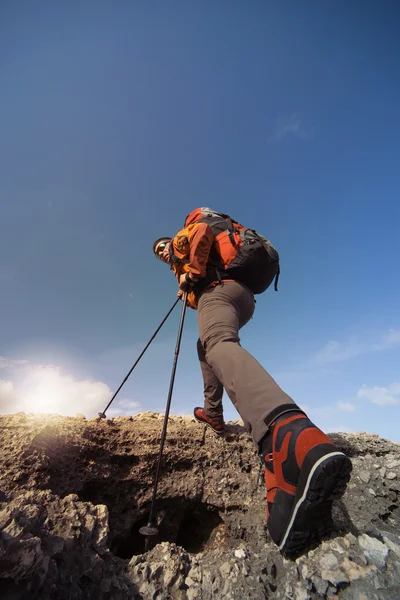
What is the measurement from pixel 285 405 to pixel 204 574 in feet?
4.28

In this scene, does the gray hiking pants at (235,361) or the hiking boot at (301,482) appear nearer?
the hiking boot at (301,482)

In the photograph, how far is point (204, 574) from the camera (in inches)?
76.3

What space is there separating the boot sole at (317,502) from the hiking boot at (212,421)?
2099 millimetres

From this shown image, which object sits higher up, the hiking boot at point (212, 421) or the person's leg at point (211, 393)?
the person's leg at point (211, 393)

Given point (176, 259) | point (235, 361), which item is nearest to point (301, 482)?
point (235, 361)

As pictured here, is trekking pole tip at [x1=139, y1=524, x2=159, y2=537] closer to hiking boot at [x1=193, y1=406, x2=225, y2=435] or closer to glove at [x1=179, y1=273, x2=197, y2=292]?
hiking boot at [x1=193, y1=406, x2=225, y2=435]

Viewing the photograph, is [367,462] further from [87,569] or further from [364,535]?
[87,569]

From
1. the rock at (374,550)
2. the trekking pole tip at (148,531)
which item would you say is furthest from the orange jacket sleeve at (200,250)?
the rock at (374,550)

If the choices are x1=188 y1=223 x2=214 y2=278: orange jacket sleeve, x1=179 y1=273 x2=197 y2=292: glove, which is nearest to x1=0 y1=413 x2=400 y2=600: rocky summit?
x1=179 y1=273 x2=197 y2=292: glove

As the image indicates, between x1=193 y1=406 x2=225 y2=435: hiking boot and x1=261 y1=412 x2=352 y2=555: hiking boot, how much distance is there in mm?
1939

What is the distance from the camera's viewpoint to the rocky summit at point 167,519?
5.33 feet

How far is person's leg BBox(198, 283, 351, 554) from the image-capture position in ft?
5.81

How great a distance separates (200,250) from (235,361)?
1.50m

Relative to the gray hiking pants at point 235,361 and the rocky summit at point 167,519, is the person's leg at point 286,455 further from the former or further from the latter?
the rocky summit at point 167,519
